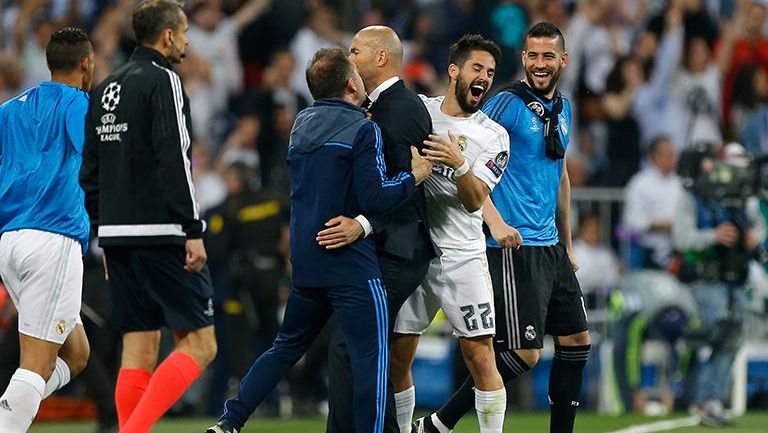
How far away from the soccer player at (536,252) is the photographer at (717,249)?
174 inches

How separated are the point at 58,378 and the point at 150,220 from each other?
1.06 meters

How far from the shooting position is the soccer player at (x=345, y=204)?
771 cm

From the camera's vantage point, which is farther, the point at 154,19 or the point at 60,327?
the point at 154,19

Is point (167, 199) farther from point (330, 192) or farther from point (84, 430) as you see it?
point (84, 430)

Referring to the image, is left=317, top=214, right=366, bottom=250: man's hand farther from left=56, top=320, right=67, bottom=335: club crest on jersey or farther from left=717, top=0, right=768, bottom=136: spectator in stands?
left=717, top=0, right=768, bottom=136: spectator in stands

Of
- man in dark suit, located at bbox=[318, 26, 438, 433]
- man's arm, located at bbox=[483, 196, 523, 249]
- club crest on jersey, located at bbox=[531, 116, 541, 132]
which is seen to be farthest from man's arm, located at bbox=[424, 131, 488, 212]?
club crest on jersey, located at bbox=[531, 116, 541, 132]

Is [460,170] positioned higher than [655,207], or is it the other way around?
[460,170]

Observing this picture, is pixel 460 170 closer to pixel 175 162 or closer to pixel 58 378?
pixel 175 162

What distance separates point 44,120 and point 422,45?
31.1 feet

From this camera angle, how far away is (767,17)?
18.5m

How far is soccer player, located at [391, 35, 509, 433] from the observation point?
8.42 metres

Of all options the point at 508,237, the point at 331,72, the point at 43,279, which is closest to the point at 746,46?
the point at 508,237

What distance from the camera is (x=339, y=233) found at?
7.73m

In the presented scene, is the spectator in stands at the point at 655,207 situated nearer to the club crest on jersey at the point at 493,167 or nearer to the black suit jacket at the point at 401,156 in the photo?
the club crest on jersey at the point at 493,167
